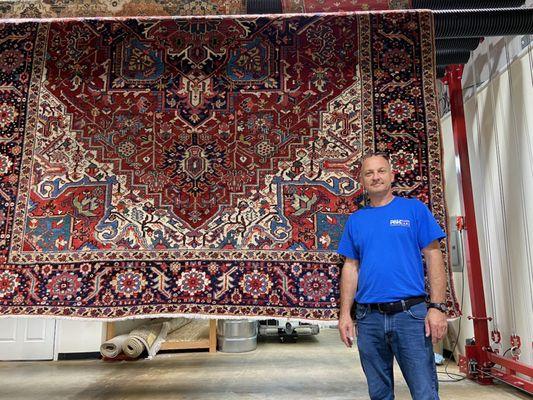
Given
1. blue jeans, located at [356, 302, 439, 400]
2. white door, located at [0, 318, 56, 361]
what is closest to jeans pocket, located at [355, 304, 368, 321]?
blue jeans, located at [356, 302, 439, 400]

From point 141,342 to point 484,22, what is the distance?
4.58 meters

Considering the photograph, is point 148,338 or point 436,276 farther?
point 148,338

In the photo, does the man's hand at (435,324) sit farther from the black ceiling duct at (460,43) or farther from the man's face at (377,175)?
the black ceiling duct at (460,43)

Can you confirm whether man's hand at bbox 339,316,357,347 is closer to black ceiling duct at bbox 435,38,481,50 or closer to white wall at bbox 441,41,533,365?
white wall at bbox 441,41,533,365

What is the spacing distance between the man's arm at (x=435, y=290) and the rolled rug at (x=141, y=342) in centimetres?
374

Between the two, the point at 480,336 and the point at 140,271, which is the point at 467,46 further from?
the point at 140,271

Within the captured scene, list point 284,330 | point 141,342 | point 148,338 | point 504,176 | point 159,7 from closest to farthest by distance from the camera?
point 159,7
point 504,176
point 141,342
point 148,338
point 284,330

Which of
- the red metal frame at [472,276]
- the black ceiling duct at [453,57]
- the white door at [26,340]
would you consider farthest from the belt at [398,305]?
the white door at [26,340]

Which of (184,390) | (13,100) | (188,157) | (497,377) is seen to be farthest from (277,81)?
(497,377)

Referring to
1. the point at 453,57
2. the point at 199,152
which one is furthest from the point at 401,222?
the point at 453,57

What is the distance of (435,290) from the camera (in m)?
1.84

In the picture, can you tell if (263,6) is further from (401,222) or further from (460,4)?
(401,222)

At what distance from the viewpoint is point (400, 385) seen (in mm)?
3133

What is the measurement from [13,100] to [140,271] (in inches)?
55.7
